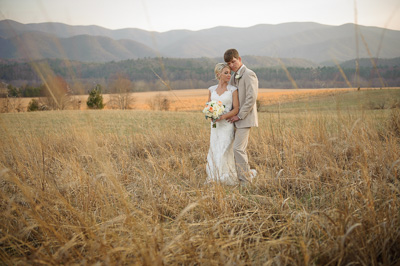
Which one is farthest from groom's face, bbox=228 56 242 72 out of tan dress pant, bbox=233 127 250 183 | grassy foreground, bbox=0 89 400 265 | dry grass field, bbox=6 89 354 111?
grassy foreground, bbox=0 89 400 265

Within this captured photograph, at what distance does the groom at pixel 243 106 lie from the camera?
4273 mm

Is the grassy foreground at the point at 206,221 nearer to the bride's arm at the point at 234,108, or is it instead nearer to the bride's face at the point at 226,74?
the bride's arm at the point at 234,108

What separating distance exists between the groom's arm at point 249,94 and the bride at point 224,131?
0.85 ft

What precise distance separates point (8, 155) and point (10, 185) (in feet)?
8.73

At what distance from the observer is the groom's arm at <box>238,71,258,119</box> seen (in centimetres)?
425

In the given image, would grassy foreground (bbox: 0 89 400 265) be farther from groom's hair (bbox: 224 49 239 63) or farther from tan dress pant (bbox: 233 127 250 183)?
groom's hair (bbox: 224 49 239 63)

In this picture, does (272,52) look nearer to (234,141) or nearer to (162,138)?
(234,141)

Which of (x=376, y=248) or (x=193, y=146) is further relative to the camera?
(x=193, y=146)

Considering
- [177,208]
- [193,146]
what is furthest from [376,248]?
[193,146]

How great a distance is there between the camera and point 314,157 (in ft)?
14.7

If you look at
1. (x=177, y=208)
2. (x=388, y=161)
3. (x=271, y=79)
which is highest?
(x=271, y=79)

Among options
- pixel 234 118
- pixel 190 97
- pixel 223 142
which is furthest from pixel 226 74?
pixel 190 97

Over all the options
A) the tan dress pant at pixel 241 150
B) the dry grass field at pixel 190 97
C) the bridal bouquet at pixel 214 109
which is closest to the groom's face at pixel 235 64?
the bridal bouquet at pixel 214 109

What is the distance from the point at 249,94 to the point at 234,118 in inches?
22.1
